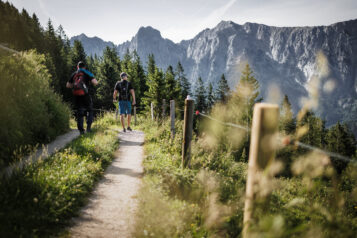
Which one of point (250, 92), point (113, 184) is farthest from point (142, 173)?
point (250, 92)

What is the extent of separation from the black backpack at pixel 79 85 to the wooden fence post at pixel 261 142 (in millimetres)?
6462

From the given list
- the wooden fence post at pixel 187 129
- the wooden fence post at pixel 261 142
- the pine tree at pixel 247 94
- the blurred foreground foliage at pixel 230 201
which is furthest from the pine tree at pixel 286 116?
the pine tree at pixel 247 94

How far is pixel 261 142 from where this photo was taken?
5.72 feet

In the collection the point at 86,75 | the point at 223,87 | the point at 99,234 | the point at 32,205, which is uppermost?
the point at 223,87

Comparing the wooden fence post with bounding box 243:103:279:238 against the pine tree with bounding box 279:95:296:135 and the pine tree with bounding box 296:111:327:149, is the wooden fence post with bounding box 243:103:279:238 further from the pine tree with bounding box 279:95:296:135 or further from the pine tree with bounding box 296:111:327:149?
the pine tree with bounding box 296:111:327:149

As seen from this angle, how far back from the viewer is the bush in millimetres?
4250

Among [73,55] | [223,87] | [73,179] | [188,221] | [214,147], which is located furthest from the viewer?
[223,87]

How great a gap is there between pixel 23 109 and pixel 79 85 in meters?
1.79

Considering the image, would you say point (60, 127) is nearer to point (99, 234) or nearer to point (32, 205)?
point (32, 205)

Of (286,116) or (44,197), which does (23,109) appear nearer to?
(44,197)

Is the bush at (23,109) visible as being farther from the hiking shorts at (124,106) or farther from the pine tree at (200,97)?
the pine tree at (200,97)

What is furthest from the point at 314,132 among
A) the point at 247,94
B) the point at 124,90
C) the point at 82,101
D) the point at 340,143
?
the point at 82,101

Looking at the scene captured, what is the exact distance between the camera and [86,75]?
6859mm

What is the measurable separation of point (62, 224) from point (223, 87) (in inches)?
1943
